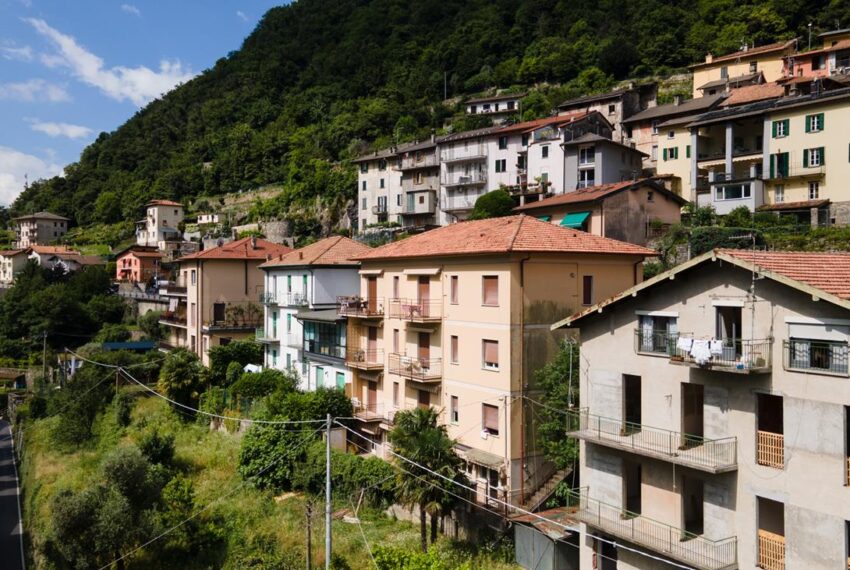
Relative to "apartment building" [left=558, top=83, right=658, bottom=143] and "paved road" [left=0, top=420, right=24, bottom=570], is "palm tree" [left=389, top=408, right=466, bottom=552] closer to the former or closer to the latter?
"paved road" [left=0, top=420, right=24, bottom=570]

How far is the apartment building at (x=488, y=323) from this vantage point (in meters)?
24.2

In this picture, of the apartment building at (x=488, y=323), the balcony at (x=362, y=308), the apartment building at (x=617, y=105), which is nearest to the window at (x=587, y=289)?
the apartment building at (x=488, y=323)

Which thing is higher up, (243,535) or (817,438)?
(817,438)

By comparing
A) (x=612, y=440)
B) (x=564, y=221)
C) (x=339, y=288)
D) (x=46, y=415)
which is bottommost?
(x=46, y=415)

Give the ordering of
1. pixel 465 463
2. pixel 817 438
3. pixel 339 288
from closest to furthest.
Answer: pixel 817 438
pixel 465 463
pixel 339 288

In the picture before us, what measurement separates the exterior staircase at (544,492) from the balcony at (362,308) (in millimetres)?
11354

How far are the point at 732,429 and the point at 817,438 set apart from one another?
6.82 feet

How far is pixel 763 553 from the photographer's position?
610 inches

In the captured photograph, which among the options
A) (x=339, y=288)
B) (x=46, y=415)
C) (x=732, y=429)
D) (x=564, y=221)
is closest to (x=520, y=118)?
(x=564, y=221)

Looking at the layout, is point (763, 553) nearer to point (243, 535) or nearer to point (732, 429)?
point (732, 429)

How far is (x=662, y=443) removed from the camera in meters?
17.8

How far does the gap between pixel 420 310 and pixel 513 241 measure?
235 inches

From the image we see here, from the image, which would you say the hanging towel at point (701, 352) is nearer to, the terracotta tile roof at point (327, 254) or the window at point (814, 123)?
the terracotta tile roof at point (327, 254)

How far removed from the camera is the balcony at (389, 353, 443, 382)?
27.7 meters
